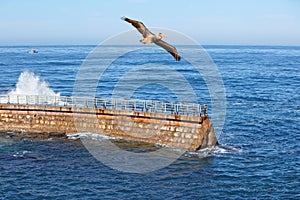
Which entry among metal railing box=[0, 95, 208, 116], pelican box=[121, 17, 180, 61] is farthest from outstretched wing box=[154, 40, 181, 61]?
metal railing box=[0, 95, 208, 116]

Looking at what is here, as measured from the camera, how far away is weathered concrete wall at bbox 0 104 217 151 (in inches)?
1157

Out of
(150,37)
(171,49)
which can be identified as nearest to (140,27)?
(150,37)

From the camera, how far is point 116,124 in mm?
32438

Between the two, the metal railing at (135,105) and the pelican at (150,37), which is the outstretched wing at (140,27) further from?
the metal railing at (135,105)

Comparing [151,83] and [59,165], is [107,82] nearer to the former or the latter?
[151,83]

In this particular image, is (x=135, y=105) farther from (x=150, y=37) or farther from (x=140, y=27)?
(x=140, y=27)

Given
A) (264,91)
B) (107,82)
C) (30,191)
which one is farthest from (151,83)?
(30,191)

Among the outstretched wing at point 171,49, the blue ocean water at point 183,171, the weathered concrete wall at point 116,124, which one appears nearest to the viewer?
the outstretched wing at point 171,49

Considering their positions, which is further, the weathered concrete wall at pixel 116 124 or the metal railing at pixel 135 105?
the metal railing at pixel 135 105

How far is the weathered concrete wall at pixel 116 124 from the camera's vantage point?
29.4m

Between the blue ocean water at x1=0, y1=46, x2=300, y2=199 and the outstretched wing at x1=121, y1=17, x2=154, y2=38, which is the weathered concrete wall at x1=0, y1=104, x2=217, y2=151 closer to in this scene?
the blue ocean water at x1=0, y1=46, x2=300, y2=199

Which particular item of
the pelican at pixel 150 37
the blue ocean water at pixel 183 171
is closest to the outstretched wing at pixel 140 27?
the pelican at pixel 150 37

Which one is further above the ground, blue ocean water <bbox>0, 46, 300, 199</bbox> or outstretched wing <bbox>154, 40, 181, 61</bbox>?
outstretched wing <bbox>154, 40, 181, 61</bbox>

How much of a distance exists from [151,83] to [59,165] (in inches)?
1762
